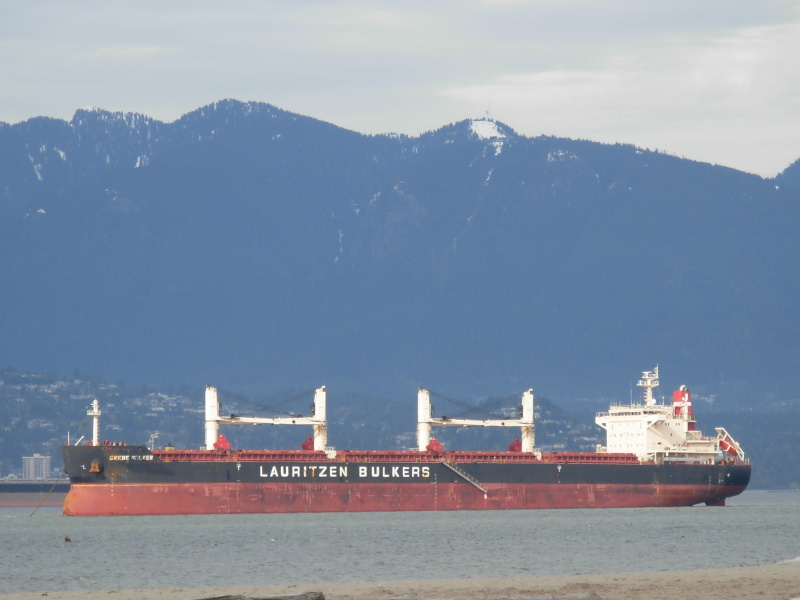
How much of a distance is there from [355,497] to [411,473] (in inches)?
119

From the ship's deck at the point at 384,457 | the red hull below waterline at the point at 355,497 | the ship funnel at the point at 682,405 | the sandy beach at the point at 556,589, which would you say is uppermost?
the ship funnel at the point at 682,405

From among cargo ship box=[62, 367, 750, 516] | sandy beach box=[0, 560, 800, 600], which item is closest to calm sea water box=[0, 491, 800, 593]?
cargo ship box=[62, 367, 750, 516]

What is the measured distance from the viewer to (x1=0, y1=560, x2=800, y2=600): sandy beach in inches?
1382

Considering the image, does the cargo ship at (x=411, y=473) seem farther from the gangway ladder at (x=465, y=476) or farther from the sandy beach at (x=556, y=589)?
the sandy beach at (x=556, y=589)

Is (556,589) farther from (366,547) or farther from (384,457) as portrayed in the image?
(384,457)

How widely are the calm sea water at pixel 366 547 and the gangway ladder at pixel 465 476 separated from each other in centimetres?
221

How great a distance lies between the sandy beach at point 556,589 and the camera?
115 feet

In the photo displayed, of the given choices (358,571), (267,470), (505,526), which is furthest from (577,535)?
(267,470)

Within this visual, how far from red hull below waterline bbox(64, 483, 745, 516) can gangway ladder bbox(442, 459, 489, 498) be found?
0.81ft

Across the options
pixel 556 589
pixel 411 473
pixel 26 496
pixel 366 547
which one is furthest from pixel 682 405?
pixel 26 496

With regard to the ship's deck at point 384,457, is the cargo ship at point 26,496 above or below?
below

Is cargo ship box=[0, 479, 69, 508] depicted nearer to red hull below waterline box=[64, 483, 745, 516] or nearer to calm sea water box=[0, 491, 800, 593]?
calm sea water box=[0, 491, 800, 593]

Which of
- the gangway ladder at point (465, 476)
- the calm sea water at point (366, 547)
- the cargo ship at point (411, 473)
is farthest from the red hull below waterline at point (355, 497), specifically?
the calm sea water at point (366, 547)

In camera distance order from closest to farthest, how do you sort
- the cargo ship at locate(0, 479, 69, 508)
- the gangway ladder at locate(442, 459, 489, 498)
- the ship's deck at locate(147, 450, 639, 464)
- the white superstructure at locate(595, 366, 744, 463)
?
the ship's deck at locate(147, 450, 639, 464) < the gangway ladder at locate(442, 459, 489, 498) < the white superstructure at locate(595, 366, 744, 463) < the cargo ship at locate(0, 479, 69, 508)
